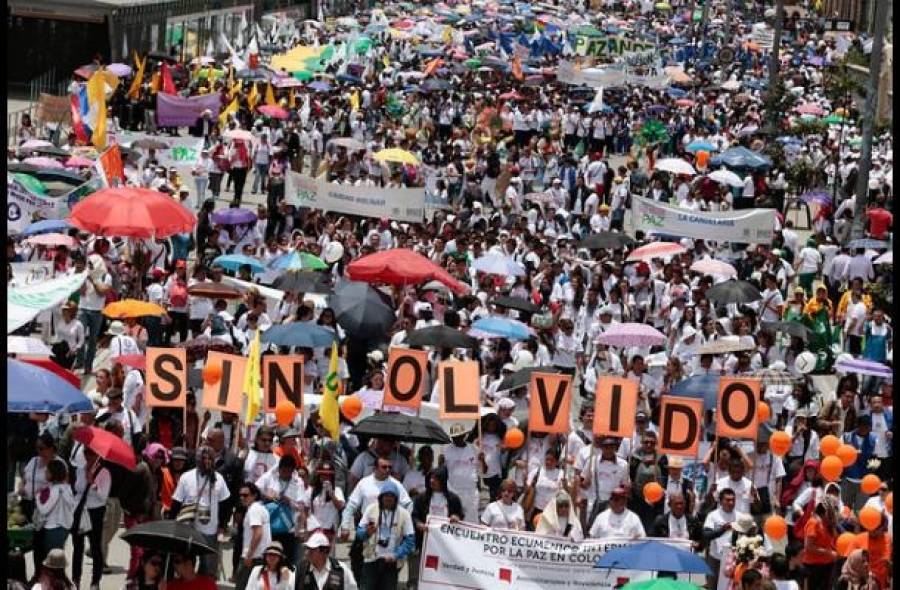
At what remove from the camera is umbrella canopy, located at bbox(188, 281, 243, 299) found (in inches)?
819

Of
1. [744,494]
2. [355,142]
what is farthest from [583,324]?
[355,142]

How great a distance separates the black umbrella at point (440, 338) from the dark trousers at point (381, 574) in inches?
198

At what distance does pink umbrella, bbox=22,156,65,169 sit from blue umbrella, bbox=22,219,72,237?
3613mm

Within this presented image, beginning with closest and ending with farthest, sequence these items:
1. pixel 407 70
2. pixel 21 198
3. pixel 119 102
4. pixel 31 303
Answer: pixel 31 303
pixel 21 198
pixel 119 102
pixel 407 70

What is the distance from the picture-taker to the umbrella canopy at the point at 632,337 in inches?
781

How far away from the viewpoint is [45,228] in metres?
23.0

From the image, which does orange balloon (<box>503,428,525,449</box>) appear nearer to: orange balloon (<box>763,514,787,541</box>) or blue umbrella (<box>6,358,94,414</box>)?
orange balloon (<box>763,514,787,541</box>)

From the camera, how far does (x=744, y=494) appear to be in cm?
1540

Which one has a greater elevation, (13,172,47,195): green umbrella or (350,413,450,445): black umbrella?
(350,413,450,445): black umbrella

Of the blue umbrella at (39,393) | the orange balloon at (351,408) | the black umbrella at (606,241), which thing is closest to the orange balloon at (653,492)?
the orange balloon at (351,408)

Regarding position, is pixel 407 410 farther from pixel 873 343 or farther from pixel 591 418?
pixel 873 343

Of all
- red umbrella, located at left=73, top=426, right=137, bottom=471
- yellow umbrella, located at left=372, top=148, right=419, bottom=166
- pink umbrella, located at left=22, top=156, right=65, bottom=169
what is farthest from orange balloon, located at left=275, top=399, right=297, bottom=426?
yellow umbrella, located at left=372, top=148, right=419, bottom=166

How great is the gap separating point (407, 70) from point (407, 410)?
3654 cm

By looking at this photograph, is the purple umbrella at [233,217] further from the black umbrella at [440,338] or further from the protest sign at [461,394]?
the protest sign at [461,394]
